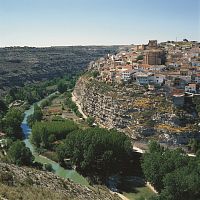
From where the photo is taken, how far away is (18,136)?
171ft

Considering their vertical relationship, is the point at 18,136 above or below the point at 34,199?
below

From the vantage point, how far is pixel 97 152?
3834 centimetres

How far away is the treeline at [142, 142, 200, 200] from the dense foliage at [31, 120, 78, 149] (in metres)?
12.9

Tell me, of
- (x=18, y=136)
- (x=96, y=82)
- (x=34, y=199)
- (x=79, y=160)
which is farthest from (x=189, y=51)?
(x=34, y=199)

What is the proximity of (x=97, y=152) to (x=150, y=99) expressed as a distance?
14423 millimetres

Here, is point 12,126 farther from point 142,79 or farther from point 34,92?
point 34,92

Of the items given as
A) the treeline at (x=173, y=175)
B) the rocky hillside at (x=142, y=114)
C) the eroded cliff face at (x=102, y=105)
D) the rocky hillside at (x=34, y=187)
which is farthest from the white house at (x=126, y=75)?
the rocky hillside at (x=34, y=187)

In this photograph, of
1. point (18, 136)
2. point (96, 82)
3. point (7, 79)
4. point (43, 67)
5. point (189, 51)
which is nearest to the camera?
point (18, 136)

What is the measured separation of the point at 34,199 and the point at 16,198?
1038 mm

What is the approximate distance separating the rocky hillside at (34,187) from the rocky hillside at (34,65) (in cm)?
6555

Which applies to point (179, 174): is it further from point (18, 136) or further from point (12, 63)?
point (12, 63)

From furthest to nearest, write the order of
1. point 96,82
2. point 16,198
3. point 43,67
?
1. point 43,67
2. point 96,82
3. point 16,198

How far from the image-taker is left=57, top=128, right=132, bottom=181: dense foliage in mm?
37844

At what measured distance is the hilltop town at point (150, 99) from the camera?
4612 centimetres
